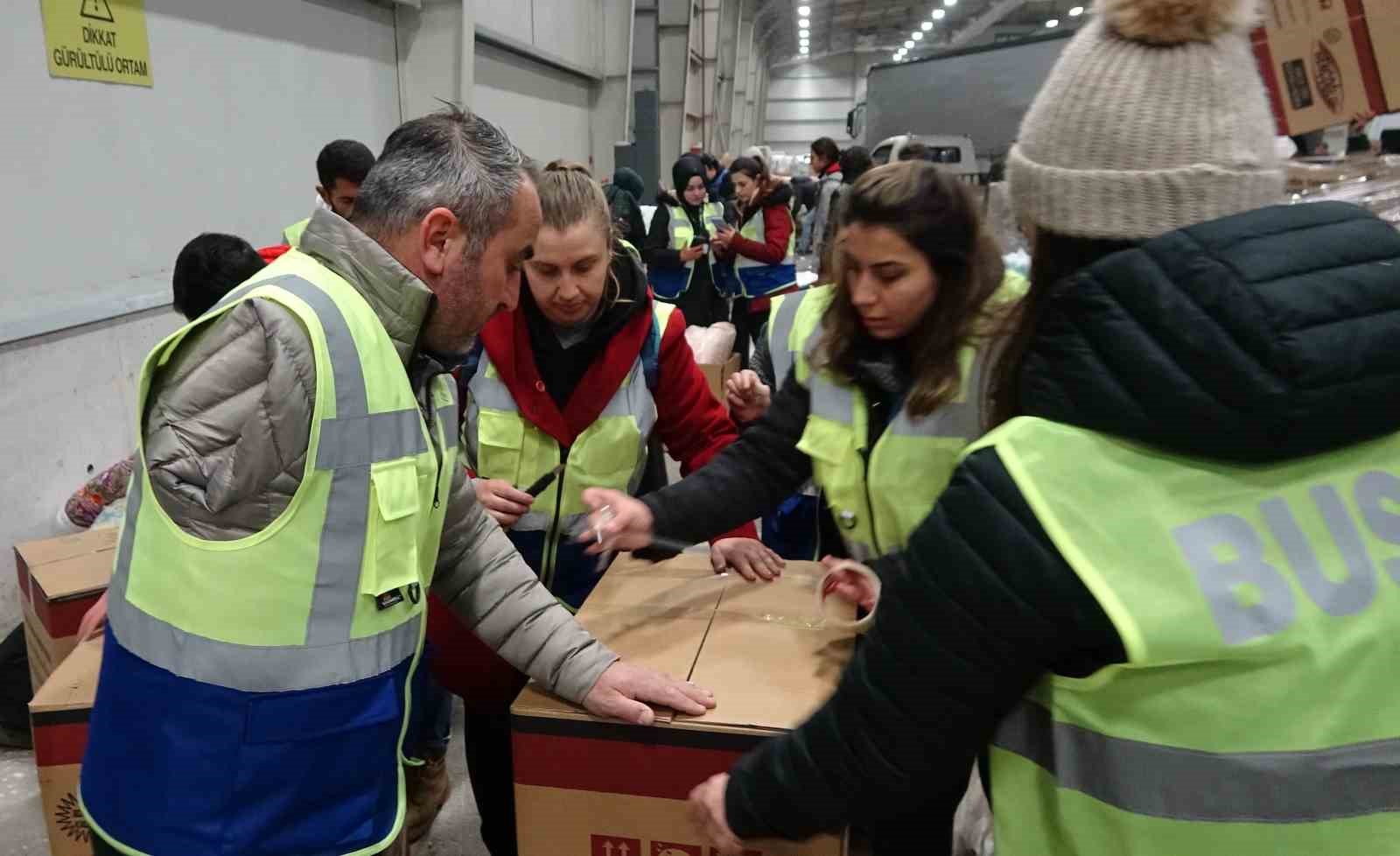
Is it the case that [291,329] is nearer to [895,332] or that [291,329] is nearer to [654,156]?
[895,332]

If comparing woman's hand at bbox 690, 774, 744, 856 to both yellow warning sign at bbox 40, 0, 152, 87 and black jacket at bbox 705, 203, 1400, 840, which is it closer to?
black jacket at bbox 705, 203, 1400, 840

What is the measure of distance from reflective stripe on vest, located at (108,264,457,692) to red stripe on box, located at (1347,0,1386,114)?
7.35 feet

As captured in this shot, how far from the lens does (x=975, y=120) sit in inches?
450

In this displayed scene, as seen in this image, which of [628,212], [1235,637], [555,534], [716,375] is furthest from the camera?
[628,212]

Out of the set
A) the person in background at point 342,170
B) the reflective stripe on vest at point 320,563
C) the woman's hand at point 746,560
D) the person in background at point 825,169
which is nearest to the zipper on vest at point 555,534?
the woman's hand at point 746,560

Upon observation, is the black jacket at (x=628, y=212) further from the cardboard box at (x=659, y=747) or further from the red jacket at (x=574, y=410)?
the cardboard box at (x=659, y=747)

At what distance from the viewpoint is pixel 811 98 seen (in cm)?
3481

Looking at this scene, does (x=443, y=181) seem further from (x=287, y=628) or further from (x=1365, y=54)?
(x=1365, y=54)

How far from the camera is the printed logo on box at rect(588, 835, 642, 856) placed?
121 cm

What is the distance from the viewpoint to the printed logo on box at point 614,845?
47.6 inches

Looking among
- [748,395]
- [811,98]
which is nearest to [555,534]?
[748,395]

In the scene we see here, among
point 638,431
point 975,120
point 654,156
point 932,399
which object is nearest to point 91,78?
point 638,431

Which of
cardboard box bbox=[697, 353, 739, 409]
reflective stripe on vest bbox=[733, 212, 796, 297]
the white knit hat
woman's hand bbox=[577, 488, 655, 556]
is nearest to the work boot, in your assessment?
woman's hand bbox=[577, 488, 655, 556]

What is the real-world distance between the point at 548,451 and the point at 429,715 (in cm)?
61
